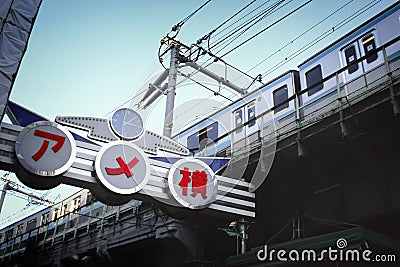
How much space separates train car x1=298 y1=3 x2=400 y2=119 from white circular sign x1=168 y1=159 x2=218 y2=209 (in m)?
3.92

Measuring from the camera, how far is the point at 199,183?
11258mm

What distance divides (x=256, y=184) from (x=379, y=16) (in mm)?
8195

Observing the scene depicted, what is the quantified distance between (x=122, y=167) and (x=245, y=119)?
393 inches

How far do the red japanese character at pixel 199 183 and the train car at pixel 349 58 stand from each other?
4032mm

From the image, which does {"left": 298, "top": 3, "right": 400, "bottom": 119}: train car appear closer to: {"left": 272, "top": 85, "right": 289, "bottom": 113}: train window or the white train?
the white train

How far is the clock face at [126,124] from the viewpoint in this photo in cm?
1114

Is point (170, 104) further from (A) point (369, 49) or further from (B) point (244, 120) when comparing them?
(A) point (369, 49)

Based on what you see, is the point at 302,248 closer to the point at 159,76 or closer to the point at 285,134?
the point at 285,134

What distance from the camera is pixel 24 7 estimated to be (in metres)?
11.5

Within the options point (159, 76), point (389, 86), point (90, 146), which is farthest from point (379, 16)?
point (159, 76)

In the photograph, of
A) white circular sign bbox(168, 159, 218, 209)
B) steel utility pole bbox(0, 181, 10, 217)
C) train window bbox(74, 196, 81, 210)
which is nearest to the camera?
white circular sign bbox(168, 159, 218, 209)

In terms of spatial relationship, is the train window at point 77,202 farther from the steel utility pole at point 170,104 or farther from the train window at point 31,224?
the steel utility pole at point 170,104

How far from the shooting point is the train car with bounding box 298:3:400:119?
44.8 ft

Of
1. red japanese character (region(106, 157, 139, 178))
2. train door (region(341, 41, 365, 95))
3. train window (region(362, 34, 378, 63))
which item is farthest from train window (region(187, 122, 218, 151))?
red japanese character (region(106, 157, 139, 178))
